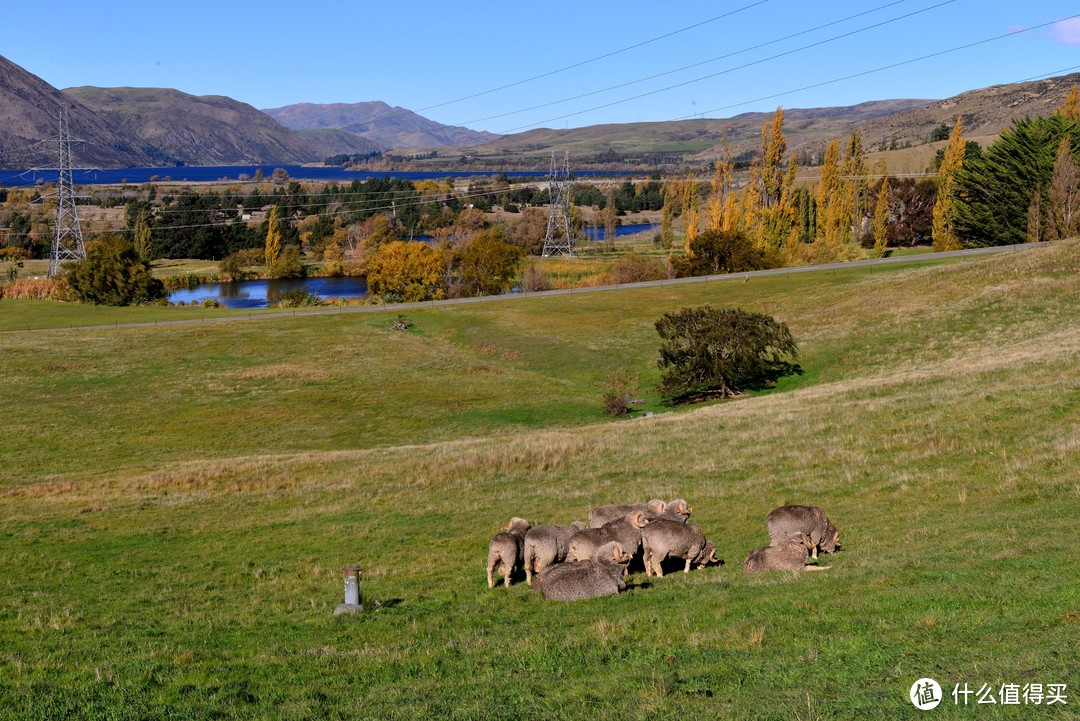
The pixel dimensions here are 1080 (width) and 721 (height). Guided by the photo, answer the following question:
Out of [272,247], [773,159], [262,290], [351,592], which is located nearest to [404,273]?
[262,290]

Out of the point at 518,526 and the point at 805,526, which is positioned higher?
the point at 805,526

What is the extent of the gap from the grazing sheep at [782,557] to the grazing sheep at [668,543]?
2.99 feet

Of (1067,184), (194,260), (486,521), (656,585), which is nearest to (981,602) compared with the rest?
(656,585)

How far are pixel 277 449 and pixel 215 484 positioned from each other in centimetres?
1159

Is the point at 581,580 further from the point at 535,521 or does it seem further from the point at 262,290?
the point at 262,290

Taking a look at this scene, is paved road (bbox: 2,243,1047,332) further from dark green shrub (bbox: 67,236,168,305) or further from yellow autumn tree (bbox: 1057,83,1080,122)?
yellow autumn tree (bbox: 1057,83,1080,122)

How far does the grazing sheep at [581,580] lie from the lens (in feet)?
44.5

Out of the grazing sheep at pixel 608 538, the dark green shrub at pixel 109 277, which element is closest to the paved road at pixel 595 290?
the dark green shrub at pixel 109 277

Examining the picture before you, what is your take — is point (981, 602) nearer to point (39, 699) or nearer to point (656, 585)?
point (656, 585)

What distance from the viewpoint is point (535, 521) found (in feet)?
67.4

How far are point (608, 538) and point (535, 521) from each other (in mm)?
5639

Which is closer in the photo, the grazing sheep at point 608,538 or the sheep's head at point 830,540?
the grazing sheep at point 608,538

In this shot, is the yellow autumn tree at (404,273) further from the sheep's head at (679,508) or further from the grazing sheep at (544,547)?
the grazing sheep at (544,547)

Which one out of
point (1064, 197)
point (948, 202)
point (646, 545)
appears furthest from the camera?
point (948, 202)
